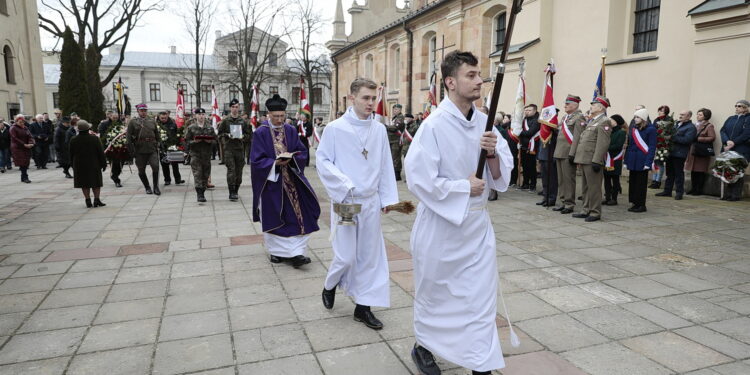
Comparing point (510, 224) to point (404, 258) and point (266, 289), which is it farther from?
point (266, 289)

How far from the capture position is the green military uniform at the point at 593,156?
781 cm

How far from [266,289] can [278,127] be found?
6.30ft

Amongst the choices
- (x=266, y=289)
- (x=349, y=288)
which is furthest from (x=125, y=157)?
(x=349, y=288)

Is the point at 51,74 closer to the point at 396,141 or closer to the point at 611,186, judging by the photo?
the point at 396,141

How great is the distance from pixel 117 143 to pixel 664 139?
1278 cm

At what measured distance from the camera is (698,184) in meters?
10.5

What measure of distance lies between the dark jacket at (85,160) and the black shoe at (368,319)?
7.55 meters

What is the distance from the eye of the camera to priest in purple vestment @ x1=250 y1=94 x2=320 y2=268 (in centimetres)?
556

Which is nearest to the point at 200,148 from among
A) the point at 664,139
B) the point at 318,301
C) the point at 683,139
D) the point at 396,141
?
the point at 396,141

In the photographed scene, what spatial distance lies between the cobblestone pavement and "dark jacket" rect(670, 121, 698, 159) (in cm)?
228

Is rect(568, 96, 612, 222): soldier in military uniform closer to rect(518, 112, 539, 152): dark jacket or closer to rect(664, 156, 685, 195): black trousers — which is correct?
rect(518, 112, 539, 152): dark jacket

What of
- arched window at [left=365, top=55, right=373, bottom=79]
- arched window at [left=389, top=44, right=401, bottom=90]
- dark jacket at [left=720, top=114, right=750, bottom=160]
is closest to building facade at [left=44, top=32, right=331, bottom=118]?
arched window at [left=365, top=55, right=373, bottom=79]

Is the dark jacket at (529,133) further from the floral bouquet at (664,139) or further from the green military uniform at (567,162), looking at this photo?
the floral bouquet at (664,139)

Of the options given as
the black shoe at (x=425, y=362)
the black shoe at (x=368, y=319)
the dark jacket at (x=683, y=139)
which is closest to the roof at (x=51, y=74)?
the dark jacket at (x=683, y=139)
